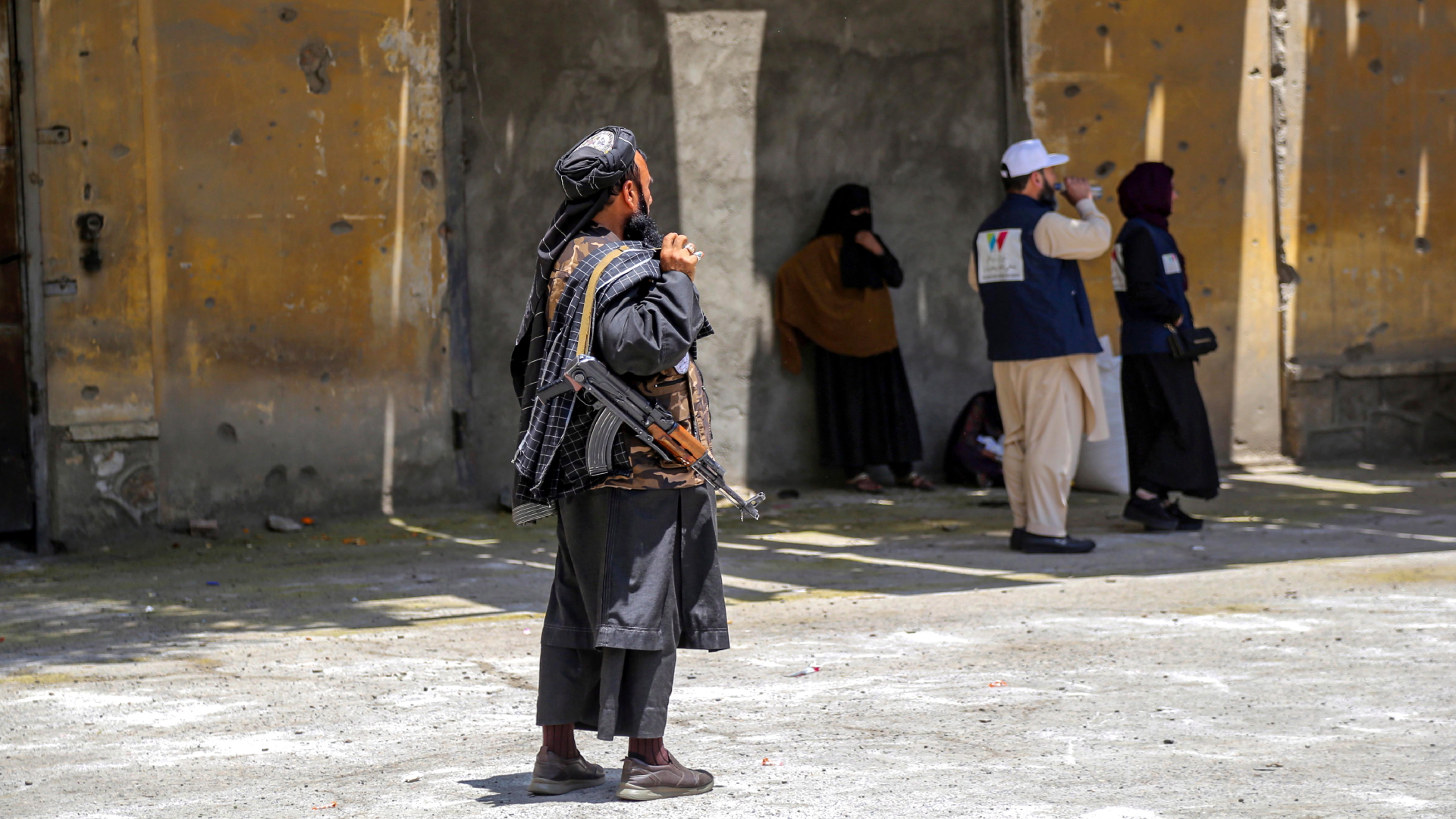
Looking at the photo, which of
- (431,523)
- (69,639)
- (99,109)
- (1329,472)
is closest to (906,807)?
(69,639)

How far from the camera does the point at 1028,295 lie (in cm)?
739

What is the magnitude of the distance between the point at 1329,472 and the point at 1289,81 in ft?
8.43

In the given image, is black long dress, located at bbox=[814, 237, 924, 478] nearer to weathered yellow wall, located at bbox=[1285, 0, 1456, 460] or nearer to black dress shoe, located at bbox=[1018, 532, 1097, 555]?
black dress shoe, located at bbox=[1018, 532, 1097, 555]

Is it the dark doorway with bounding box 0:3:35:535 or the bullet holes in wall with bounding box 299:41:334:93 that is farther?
the bullet holes in wall with bounding box 299:41:334:93

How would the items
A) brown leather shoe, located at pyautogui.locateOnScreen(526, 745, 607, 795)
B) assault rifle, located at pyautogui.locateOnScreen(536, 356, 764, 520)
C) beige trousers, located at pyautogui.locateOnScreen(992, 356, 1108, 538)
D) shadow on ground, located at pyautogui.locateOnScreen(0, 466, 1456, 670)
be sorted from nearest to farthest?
assault rifle, located at pyautogui.locateOnScreen(536, 356, 764, 520)
brown leather shoe, located at pyautogui.locateOnScreen(526, 745, 607, 795)
shadow on ground, located at pyautogui.locateOnScreen(0, 466, 1456, 670)
beige trousers, located at pyautogui.locateOnScreen(992, 356, 1108, 538)

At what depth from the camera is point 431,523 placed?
9094mm

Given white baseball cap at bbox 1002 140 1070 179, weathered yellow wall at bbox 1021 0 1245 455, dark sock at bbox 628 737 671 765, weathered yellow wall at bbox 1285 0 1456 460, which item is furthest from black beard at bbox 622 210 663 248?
weathered yellow wall at bbox 1285 0 1456 460

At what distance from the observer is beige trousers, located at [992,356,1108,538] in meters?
7.48

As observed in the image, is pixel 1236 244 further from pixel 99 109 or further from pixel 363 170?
pixel 99 109

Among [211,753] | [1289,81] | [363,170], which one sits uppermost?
[1289,81]

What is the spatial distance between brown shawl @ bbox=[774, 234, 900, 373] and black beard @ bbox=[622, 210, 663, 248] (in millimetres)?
5932

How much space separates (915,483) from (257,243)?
13.5 ft

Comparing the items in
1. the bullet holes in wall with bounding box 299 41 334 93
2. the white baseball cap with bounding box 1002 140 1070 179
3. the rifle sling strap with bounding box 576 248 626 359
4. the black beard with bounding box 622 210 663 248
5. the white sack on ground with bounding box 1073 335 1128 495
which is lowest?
the white sack on ground with bounding box 1073 335 1128 495

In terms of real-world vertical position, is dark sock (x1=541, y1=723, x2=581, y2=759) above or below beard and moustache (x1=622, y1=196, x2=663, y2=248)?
below
